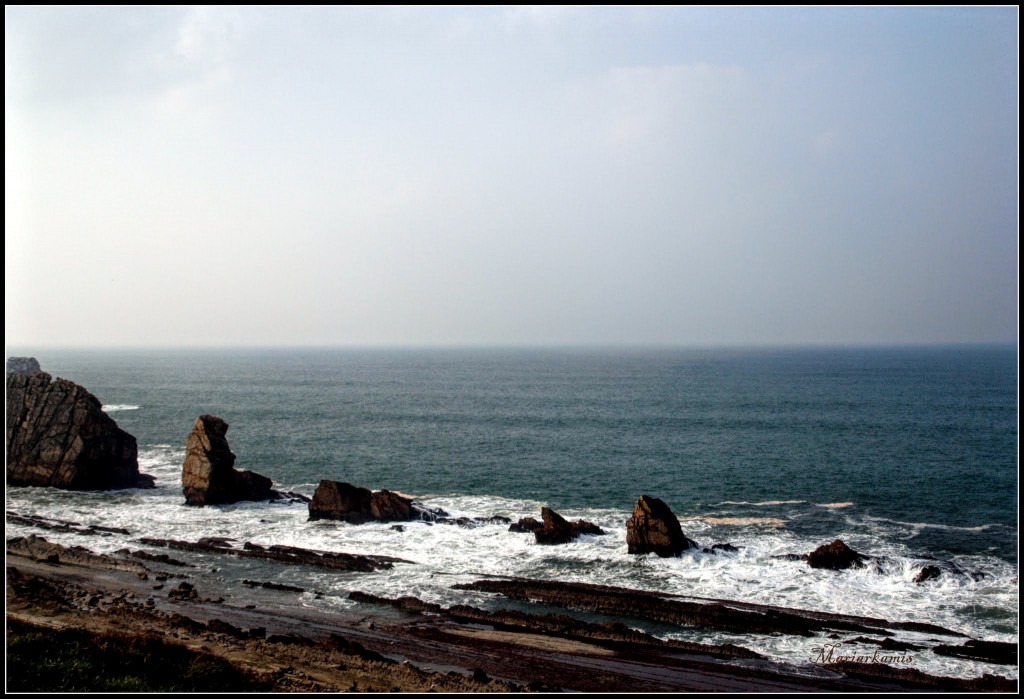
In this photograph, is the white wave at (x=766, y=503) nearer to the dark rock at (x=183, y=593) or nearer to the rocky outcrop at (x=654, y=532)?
the rocky outcrop at (x=654, y=532)

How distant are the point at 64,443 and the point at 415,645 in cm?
4266

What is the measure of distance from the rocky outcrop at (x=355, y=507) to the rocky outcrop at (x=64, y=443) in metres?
19.6

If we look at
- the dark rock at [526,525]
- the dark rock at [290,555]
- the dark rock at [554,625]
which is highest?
the dark rock at [526,525]

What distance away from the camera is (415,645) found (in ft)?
89.3

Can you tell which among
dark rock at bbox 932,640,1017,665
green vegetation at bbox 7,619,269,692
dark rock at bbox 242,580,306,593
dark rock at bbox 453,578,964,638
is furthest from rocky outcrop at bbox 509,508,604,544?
green vegetation at bbox 7,619,269,692

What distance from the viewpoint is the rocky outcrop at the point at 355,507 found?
45.5m

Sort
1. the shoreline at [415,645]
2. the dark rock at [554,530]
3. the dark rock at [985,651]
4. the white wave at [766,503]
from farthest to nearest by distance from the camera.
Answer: the white wave at [766,503], the dark rock at [554,530], the dark rock at [985,651], the shoreline at [415,645]

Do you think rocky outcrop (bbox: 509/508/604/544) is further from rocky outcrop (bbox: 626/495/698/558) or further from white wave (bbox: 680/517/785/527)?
white wave (bbox: 680/517/785/527)

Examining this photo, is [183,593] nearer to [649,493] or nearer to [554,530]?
[554,530]

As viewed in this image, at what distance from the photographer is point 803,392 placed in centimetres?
14212

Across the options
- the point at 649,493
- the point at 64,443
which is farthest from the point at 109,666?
the point at 649,493

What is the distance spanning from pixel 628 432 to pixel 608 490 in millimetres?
30486

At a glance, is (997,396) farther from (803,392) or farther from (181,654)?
(181,654)

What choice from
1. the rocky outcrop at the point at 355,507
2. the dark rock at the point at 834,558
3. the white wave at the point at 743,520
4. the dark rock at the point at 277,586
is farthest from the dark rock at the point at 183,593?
A: the dark rock at the point at 834,558
